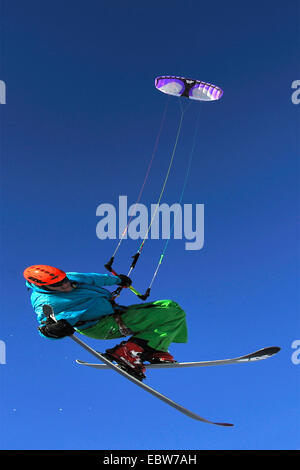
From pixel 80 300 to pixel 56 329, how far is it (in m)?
0.62

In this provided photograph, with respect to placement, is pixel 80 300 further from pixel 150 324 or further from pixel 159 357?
pixel 159 357

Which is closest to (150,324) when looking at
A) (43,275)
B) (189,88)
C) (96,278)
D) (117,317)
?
(117,317)

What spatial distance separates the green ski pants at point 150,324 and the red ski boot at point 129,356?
7.9 inches

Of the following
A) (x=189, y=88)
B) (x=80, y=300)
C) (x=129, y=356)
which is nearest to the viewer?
(x=80, y=300)

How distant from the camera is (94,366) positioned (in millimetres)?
10898

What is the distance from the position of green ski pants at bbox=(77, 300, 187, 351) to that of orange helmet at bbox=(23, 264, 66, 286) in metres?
1.20

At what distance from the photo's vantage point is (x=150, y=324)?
9.61 metres

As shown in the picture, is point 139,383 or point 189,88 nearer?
point 139,383

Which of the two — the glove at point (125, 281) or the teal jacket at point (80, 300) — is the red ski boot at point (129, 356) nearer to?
the teal jacket at point (80, 300)

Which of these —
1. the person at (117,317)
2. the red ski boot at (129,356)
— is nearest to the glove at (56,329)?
the person at (117,317)

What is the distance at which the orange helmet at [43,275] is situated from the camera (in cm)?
885

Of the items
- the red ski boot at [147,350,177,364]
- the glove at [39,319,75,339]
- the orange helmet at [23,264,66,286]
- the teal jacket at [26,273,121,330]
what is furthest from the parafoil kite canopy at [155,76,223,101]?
the glove at [39,319,75,339]

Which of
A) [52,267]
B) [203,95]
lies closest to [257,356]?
[52,267]

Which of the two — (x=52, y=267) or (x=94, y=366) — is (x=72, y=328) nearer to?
(x=52, y=267)
